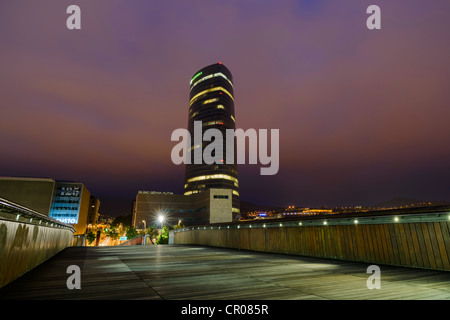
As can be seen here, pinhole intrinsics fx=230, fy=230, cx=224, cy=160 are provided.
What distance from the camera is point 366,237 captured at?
7117mm

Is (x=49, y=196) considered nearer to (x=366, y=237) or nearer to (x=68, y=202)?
(x=68, y=202)

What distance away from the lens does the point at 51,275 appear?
5125 mm

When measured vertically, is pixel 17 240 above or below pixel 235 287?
above

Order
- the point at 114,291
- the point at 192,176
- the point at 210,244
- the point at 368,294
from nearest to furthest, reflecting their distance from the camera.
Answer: the point at 368,294 → the point at 114,291 → the point at 210,244 → the point at 192,176

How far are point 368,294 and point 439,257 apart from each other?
390 centimetres

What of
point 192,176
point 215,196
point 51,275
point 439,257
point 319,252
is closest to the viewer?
point 51,275

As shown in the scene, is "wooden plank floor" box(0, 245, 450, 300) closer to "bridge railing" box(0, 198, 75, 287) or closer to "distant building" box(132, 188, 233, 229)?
"bridge railing" box(0, 198, 75, 287)

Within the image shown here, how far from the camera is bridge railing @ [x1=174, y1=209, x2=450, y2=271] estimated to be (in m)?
5.78

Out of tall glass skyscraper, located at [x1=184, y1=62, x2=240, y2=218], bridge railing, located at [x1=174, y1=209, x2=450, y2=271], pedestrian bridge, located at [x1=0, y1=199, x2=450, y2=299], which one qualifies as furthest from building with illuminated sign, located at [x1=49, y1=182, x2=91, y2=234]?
pedestrian bridge, located at [x1=0, y1=199, x2=450, y2=299]

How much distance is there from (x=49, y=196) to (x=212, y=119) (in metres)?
84.3

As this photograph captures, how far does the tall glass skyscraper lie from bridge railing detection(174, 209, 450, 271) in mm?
114843

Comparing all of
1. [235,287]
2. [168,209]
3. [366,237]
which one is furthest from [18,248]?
[168,209]
